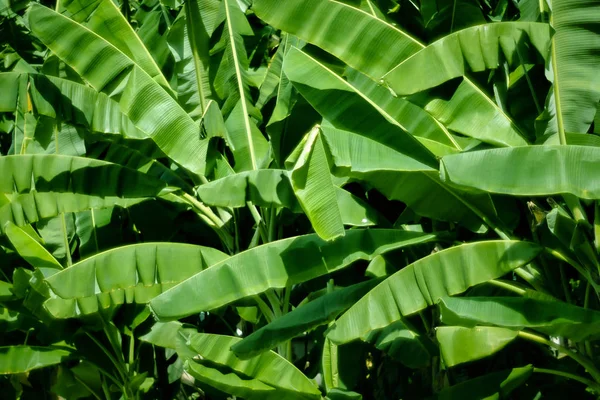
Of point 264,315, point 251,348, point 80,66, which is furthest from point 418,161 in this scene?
point 80,66

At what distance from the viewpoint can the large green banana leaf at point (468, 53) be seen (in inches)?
136

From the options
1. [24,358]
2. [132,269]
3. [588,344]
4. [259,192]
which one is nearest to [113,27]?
[132,269]

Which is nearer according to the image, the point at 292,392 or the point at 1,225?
the point at 292,392

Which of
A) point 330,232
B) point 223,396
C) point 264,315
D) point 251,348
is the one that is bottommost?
point 223,396

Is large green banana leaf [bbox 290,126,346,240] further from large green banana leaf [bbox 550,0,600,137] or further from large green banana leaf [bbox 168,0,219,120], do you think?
large green banana leaf [bbox 168,0,219,120]

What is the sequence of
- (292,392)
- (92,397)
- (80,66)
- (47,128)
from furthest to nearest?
(92,397) → (47,128) → (80,66) → (292,392)

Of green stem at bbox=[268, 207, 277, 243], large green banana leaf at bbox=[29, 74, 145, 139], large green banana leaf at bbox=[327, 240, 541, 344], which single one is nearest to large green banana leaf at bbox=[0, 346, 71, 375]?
large green banana leaf at bbox=[29, 74, 145, 139]

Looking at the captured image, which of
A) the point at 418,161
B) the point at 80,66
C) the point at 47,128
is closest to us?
the point at 418,161

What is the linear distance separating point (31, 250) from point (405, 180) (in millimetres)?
2340

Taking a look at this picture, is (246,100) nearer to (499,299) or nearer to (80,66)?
(80,66)

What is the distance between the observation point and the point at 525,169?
3137 millimetres

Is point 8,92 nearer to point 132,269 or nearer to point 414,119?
point 132,269

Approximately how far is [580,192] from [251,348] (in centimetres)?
157

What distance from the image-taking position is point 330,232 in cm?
330
